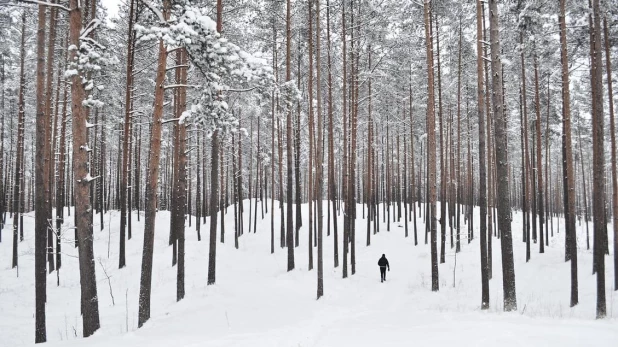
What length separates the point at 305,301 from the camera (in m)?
12.9

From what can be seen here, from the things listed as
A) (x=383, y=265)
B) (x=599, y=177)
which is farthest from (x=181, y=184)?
(x=599, y=177)

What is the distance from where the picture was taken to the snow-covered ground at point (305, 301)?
6.63 meters

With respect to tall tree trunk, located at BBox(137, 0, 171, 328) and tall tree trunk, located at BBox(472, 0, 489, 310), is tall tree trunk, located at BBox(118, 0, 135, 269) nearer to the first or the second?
tall tree trunk, located at BBox(137, 0, 171, 328)

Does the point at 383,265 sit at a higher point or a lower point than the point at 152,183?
lower

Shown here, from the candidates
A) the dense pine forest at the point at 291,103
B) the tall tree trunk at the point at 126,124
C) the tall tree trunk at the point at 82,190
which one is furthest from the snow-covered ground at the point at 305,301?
the tall tree trunk at the point at 126,124

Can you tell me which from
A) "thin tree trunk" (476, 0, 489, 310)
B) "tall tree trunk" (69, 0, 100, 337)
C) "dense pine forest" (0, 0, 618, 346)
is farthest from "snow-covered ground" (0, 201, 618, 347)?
"thin tree trunk" (476, 0, 489, 310)

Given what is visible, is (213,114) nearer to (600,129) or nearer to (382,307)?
(382,307)

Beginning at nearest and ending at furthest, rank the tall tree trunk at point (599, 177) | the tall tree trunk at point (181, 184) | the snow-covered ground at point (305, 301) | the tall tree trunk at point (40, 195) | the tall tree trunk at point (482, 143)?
the snow-covered ground at point (305, 301)
the tall tree trunk at point (40, 195)
the tall tree trunk at point (599, 177)
the tall tree trunk at point (482, 143)
the tall tree trunk at point (181, 184)

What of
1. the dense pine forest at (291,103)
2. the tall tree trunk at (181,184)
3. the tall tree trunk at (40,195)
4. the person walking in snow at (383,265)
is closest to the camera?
the dense pine forest at (291,103)

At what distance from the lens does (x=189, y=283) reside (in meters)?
16.4

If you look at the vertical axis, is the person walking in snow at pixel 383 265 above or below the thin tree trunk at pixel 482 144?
→ below

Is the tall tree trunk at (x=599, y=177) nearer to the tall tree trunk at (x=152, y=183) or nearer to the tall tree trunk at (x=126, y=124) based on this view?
the tall tree trunk at (x=152, y=183)

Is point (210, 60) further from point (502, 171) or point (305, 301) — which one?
point (305, 301)

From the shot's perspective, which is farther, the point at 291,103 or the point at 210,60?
the point at 291,103
